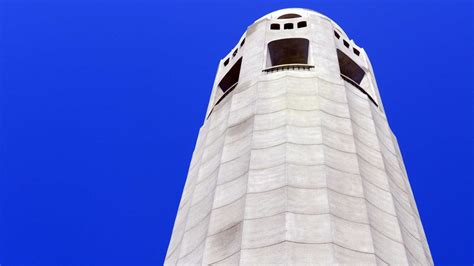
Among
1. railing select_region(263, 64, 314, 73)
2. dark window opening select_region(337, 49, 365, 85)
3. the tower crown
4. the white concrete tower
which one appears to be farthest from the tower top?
railing select_region(263, 64, 314, 73)

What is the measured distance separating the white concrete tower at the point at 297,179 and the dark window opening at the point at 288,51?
2.43 meters

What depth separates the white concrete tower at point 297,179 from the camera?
2380cm

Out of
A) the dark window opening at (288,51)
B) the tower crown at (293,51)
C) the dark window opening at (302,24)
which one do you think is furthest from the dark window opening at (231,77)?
the dark window opening at (302,24)

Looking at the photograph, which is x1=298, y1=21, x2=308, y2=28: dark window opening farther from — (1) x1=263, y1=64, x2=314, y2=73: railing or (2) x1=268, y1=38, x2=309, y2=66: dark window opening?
(1) x1=263, y1=64, x2=314, y2=73: railing

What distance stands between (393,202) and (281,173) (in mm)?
5259

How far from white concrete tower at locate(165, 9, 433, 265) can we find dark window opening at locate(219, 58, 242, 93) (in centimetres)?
283

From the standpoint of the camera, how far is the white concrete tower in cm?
2380

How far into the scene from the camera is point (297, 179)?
87.9 ft

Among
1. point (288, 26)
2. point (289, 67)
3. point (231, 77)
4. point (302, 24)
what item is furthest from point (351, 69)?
point (289, 67)

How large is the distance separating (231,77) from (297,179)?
66.1 ft

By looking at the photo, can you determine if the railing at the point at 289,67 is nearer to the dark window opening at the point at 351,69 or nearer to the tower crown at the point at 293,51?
the tower crown at the point at 293,51

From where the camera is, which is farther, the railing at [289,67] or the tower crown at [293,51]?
the tower crown at [293,51]

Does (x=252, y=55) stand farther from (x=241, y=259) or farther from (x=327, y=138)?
(x=241, y=259)

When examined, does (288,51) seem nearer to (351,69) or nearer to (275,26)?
(275,26)
